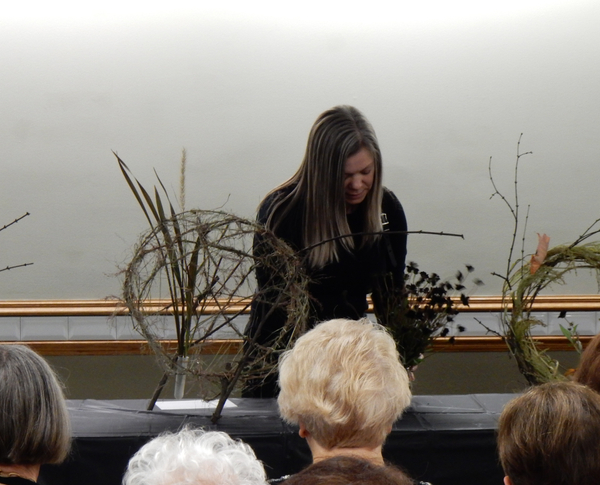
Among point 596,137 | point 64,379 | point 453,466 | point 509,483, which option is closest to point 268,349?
point 453,466

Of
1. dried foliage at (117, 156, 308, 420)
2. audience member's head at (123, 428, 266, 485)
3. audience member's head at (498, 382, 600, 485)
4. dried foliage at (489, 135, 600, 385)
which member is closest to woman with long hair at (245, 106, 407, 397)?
dried foliage at (117, 156, 308, 420)

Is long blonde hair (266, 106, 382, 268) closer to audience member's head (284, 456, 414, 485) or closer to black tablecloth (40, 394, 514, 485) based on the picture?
black tablecloth (40, 394, 514, 485)

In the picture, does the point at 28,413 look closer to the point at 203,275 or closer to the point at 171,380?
the point at 203,275

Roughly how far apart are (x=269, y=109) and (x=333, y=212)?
1.48 meters

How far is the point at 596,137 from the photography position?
3.94m

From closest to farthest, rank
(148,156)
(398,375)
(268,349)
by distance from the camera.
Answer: (398,375)
(268,349)
(148,156)

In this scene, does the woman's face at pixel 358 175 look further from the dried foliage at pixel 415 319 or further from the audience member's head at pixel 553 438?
the audience member's head at pixel 553 438

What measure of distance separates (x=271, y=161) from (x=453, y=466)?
6.88ft

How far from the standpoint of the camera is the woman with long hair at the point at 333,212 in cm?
244

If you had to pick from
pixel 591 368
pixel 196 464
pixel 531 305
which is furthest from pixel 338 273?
pixel 196 464

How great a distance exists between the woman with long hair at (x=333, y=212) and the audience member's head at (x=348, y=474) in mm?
1527

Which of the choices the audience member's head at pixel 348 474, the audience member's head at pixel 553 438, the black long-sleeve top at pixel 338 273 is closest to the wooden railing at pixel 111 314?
the black long-sleeve top at pixel 338 273

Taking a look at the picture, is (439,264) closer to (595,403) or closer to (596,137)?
(596,137)

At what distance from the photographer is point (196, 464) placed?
1009 millimetres
